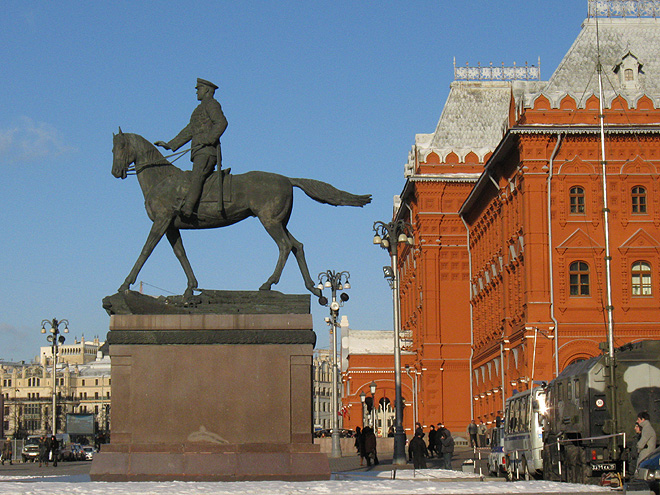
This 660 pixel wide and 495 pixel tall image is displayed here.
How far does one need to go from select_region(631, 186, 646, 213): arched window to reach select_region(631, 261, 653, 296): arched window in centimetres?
254

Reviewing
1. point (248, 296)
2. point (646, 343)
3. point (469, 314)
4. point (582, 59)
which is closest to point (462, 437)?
point (469, 314)

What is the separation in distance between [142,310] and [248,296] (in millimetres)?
1834

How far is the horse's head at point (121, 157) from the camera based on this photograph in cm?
2003

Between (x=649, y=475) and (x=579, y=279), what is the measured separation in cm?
3492

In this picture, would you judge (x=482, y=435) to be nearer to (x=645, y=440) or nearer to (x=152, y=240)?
(x=645, y=440)

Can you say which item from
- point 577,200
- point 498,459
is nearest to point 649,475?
point 498,459

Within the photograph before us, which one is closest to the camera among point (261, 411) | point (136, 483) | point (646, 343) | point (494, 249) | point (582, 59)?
point (136, 483)

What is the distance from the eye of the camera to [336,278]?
47562 mm

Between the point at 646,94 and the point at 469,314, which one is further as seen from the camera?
the point at 469,314

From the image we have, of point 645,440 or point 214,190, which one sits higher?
point 214,190

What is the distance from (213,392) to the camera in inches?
725

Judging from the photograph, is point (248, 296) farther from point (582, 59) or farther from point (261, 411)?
point (582, 59)

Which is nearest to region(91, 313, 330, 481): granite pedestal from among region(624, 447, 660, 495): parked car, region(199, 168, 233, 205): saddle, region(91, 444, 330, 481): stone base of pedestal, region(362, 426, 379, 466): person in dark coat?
region(91, 444, 330, 481): stone base of pedestal

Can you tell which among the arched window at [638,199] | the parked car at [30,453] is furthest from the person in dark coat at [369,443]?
the parked car at [30,453]
